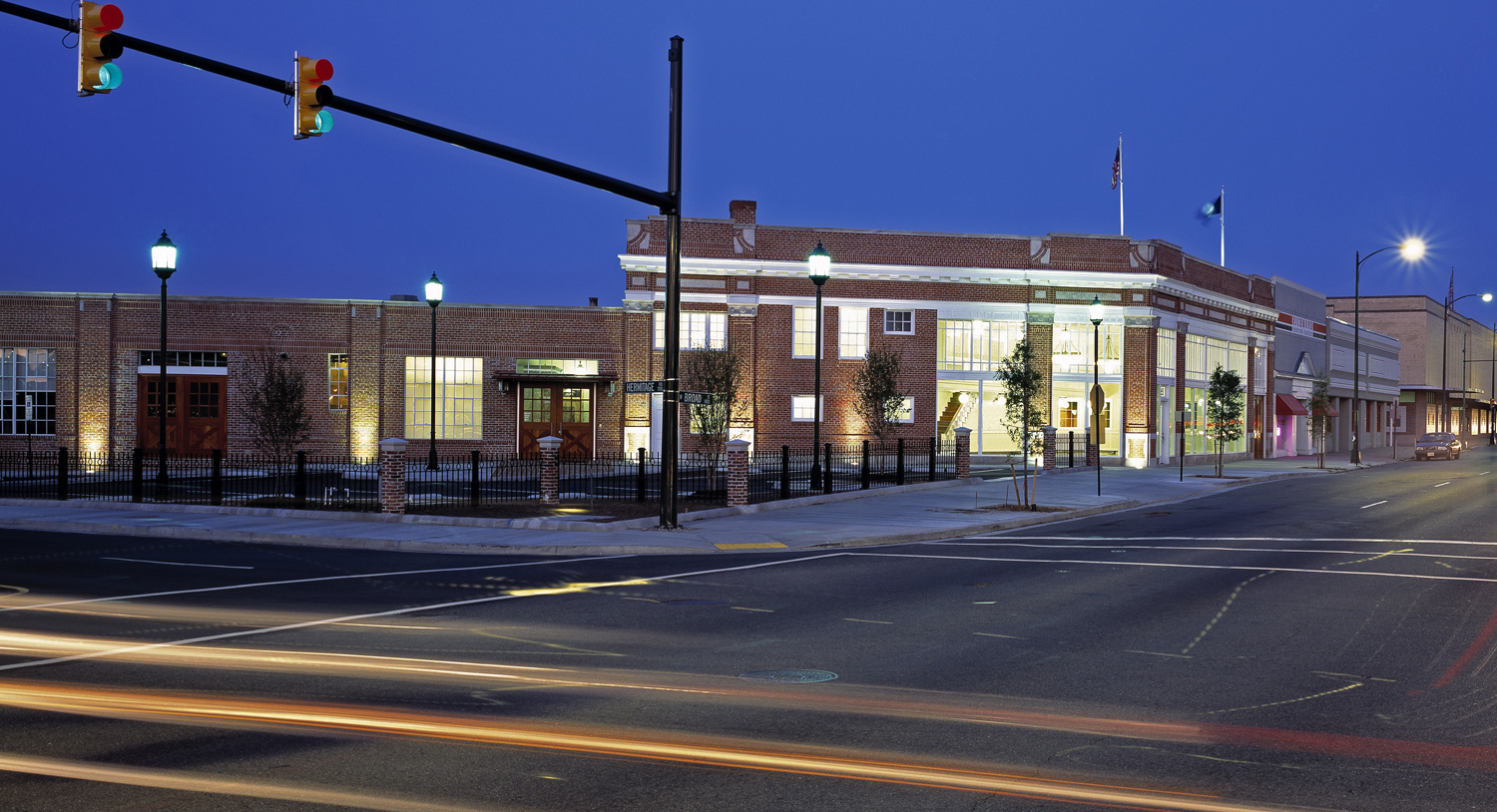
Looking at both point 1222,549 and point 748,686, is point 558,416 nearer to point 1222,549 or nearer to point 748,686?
point 1222,549

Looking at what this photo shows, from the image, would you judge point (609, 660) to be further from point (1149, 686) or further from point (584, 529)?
point (584, 529)

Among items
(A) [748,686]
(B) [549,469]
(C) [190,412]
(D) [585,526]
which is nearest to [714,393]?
(B) [549,469]

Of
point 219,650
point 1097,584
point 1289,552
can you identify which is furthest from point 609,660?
point 1289,552

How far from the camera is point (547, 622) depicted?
35.5 feet

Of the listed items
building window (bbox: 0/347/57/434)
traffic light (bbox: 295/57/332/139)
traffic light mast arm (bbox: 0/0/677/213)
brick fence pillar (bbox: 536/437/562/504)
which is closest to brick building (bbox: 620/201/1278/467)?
brick fence pillar (bbox: 536/437/562/504)

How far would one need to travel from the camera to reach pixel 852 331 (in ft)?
148

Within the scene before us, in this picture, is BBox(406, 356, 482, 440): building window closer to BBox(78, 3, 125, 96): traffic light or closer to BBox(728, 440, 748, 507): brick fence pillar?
BBox(728, 440, 748, 507): brick fence pillar

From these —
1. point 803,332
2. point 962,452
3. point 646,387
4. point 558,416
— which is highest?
point 803,332

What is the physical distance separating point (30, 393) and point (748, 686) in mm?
41710

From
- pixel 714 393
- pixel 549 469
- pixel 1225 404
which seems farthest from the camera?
pixel 1225 404

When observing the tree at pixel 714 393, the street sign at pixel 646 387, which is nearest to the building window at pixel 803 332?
the tree at pixel 714 393

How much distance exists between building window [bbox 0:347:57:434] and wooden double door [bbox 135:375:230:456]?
3105 mm

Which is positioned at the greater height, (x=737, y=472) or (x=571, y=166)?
(x=571, y=166)

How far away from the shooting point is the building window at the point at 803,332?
44.5 metres
